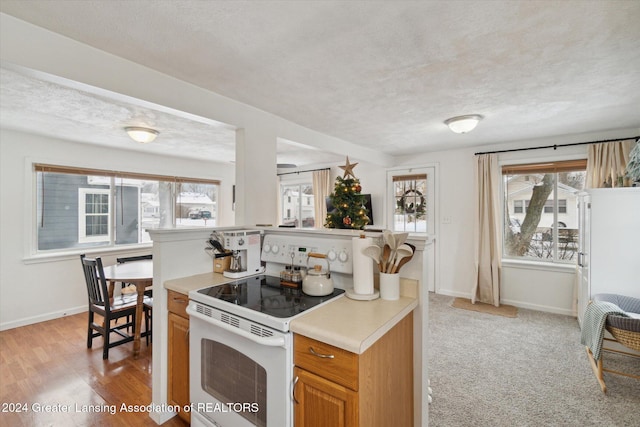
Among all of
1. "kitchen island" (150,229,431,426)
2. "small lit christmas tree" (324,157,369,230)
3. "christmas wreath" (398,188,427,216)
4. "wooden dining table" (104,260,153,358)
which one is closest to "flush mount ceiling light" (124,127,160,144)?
"wooden dining table" (104,260,153,358)

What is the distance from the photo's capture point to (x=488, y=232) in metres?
4.20

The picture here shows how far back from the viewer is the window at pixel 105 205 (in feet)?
12.7

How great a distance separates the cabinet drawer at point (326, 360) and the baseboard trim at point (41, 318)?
4333 millimetres

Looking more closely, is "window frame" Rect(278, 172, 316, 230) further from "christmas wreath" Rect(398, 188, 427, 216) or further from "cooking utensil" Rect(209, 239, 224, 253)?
"cooking utensil" Rect(209, 239, 224, 253)

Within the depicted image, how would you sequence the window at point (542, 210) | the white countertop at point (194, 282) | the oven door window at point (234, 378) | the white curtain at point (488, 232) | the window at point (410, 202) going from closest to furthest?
the oven door window at point (234, 378) → the white countertop at point (194, 282) → the window at point (542, 210) → the white curtain at point (488, 232) → the window at point (410, 202)

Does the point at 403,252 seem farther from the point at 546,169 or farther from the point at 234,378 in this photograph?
the point at 546,169

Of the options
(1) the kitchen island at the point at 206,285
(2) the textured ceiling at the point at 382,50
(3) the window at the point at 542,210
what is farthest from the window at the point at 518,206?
(1) the kitchen island at the point at 206,285

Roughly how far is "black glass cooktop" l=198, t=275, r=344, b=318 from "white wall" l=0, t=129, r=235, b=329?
3.58 metres

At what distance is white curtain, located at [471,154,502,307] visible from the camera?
4.14 metres

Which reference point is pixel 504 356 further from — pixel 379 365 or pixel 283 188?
pixel 283 188

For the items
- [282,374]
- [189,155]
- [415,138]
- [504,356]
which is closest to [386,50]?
[282,374]

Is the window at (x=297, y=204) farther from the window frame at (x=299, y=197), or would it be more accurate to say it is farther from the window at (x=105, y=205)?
the window at (x=105, y=205)

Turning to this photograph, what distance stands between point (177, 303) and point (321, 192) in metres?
4.21

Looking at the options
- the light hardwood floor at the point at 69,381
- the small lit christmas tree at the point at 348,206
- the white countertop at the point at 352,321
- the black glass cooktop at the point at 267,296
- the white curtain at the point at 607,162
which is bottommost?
the light hardwood floor at the point at 69,381
